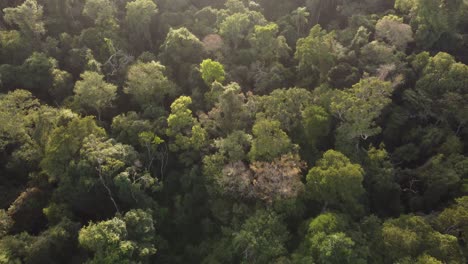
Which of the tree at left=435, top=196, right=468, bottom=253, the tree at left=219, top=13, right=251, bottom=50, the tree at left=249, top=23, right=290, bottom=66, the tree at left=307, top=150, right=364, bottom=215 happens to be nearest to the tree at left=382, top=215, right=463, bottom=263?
the tree at left=435, top=196, right=468, bottom=253

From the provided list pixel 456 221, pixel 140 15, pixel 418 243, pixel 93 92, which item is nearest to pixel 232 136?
pixel 93 92

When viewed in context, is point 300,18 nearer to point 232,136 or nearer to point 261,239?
point 232,136

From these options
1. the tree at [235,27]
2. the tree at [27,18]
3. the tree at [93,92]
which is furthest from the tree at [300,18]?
the tree at [27,18]

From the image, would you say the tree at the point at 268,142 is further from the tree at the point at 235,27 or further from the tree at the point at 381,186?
the tree at the point at 235,27

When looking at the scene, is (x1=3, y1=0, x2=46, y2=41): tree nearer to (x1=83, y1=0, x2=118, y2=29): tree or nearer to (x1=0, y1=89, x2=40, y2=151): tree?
(x1=83, y1=0, x2=118, y2=29): tree

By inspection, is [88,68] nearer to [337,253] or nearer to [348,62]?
[348,62]

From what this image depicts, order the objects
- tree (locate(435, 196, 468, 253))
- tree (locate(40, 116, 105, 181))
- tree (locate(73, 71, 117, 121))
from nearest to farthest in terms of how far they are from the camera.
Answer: tree (locate(435, 196, 468, 253))
tree (locate(40, 116, 105, 181))
tree (locate(73, 71, 117, 121))
